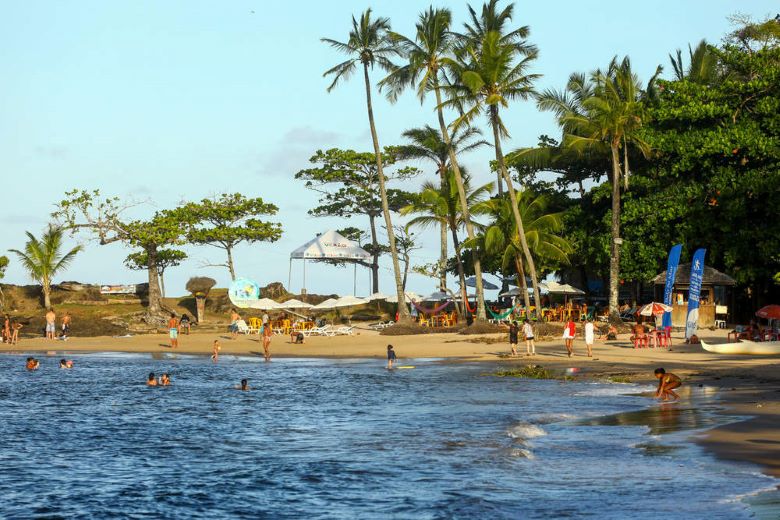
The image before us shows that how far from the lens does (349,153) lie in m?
65.9

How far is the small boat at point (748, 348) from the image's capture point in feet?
102

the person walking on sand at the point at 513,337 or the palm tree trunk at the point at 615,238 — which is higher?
the palm tree trunk at the point at 615,238

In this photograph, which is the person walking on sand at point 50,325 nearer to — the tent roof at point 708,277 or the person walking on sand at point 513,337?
the person walking on sand at point 513,337

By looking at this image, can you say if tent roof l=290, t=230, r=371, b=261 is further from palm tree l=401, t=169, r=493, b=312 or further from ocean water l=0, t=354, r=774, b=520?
ocean water l=0, t=354, r=774, b=520

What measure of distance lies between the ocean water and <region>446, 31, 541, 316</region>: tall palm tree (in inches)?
714

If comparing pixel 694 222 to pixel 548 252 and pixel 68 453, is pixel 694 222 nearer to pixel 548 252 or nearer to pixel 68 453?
pixel 548 252

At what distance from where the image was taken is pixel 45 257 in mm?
58562

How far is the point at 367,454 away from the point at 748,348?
1881 cm

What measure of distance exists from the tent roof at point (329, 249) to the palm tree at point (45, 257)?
47.8 feet

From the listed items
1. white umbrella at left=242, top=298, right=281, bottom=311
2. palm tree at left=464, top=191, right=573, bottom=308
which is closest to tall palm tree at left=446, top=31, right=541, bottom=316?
palm tree at left=464, top=191, right=573, bottom=308

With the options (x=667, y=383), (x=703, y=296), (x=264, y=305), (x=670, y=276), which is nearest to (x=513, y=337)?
(x=670, y=276)

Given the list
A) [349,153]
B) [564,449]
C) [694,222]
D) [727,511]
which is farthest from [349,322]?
[727,511]

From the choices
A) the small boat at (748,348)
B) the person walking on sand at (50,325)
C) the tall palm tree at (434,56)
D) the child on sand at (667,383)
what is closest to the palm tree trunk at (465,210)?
the tall palm tree at (434,56)

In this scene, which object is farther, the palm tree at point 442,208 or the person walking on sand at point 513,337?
the palm tree at point 442,208
